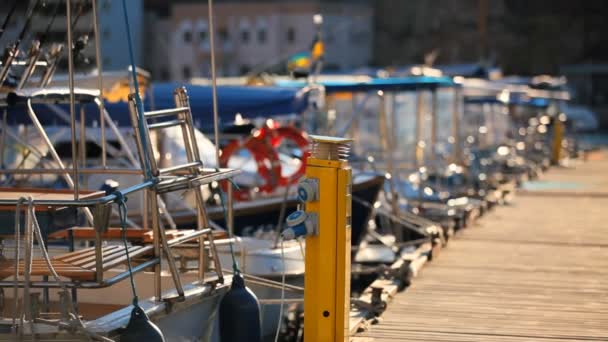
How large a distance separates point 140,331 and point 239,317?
1.30 meters

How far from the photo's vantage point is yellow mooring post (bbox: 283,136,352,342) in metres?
7.91

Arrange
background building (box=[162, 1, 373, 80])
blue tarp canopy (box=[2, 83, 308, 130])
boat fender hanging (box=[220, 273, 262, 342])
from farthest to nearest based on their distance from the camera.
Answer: background building (box=[162, 1, 373, 80]) < blue tarp canopy (box=[2, 83, 308, 130]) < boat fender hanging (box=[220, 273, 262, 342])

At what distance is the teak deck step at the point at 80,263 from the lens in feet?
24.5

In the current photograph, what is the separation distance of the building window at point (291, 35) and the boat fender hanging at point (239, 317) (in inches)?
2457

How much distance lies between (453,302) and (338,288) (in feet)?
9.15

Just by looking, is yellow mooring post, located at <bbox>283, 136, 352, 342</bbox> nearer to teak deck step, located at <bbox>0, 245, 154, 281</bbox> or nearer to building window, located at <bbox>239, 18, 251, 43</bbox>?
teak deck step, located at <bbox>0, 245, 154, 281</bbox>

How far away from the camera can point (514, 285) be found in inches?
451

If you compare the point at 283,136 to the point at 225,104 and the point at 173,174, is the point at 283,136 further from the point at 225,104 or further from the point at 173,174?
the point at 173,174

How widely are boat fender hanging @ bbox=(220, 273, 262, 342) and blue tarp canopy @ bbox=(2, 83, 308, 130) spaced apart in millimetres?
5659

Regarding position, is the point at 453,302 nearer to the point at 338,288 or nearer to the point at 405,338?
the point at 405,338

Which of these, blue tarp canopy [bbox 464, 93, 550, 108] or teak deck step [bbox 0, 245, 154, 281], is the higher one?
blue tarp canopy [bbox 464, 93, 550, 108]

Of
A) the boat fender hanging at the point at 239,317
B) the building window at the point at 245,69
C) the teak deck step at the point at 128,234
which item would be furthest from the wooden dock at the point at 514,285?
the building window at the point at 245,69

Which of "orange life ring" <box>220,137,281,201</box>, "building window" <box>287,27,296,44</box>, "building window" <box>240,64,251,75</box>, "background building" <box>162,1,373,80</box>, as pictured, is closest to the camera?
"orange life ring" <box>220,137,281,201</box>

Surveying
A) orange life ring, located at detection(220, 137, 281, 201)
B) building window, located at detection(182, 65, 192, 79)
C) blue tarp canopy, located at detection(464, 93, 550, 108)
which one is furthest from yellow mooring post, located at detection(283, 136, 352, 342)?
building window, located at detection(182, 65, 192, 79)
